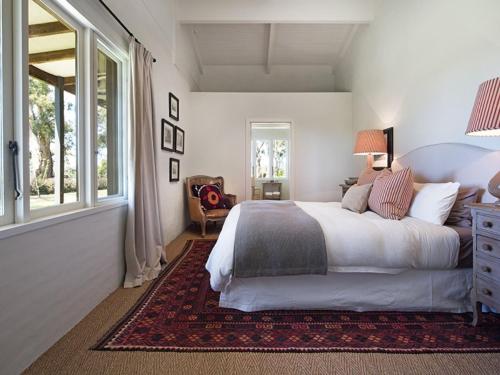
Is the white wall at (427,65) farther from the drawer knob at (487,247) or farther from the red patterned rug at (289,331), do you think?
the red patterned rug at (289,331)

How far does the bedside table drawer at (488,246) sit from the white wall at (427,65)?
0.79m

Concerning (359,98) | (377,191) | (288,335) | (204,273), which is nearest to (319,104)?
(359,98)

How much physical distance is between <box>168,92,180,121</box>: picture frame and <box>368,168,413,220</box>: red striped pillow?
2859mm

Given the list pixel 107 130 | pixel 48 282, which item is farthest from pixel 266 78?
pixel 48 282

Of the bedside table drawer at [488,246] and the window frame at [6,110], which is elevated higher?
the window frame at [6,110]

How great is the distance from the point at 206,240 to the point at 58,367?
Answer: 2387 mm

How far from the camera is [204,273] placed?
2480mm

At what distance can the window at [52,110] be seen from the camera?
1480 millimetres

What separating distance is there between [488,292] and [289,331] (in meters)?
1.17

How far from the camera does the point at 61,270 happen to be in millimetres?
1531

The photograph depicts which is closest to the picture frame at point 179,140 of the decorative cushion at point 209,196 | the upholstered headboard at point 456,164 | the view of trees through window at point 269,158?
the decorative cushion at point 209,196

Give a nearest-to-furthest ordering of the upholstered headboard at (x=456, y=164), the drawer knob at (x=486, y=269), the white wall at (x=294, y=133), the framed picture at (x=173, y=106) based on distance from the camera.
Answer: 1. the drawer knob at (x=486, y=269)
2. the upholstered headboard at (x=456, y=164)
3. the framed picture at (x=173, y=106)
4. the white wall at (x=294, y=133)

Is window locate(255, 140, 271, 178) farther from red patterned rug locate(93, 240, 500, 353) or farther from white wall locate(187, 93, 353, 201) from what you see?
red patterned rug locate(93, 240, 500, 353)

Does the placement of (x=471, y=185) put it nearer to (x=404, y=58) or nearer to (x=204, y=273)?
(x=404, y=58)
